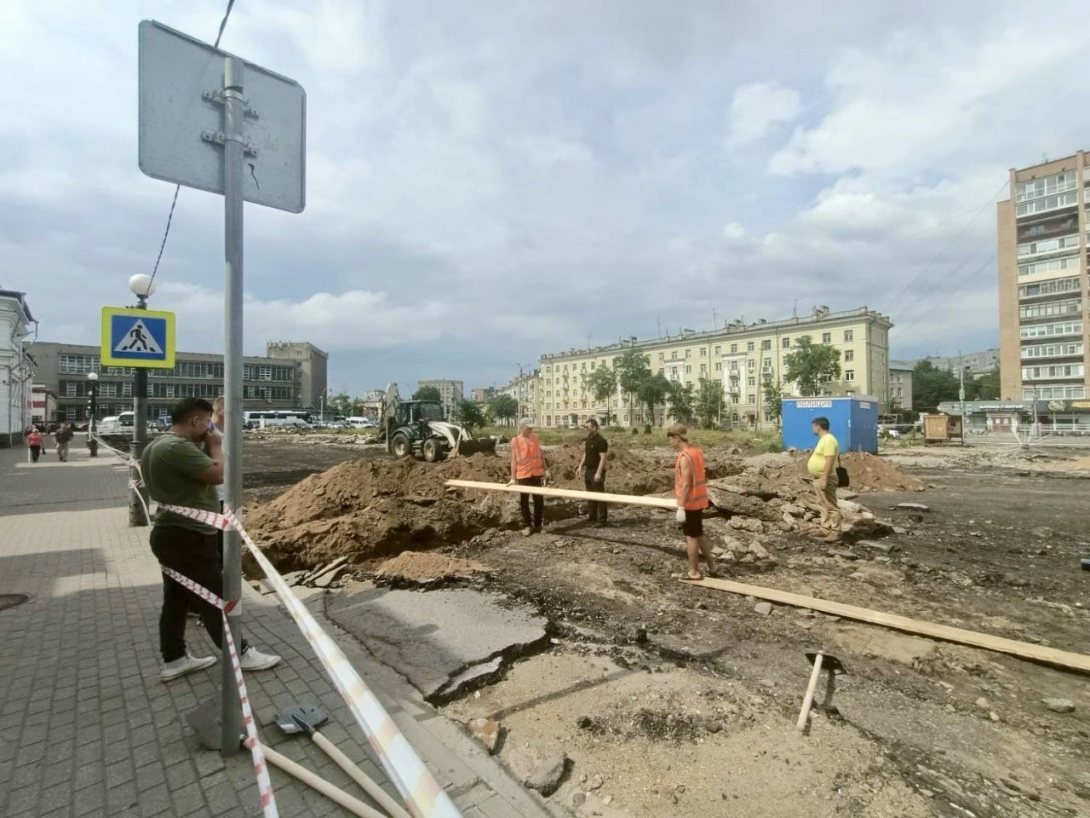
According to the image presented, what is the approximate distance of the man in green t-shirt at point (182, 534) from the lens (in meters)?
3.31

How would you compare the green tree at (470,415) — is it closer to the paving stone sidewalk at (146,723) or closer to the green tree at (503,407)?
the green tree at (503,407)

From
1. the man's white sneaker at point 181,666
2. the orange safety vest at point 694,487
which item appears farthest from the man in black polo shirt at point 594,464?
the man's white sneaker at point 181,666

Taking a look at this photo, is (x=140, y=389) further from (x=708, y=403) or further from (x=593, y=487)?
(x=708, y=403)

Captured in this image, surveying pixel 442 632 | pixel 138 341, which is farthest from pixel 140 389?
pixel 442 632

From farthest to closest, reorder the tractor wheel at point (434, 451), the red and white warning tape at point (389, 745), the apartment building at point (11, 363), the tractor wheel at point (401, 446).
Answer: the apartment building at point (11, 363), the tractor wheel at point (401, 446), the tractor wheel at point (434, 451), the red and white warning tape at point (389, 745)

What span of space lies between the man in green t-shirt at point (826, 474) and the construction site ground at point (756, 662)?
417mm

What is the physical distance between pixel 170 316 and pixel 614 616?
23.1ft

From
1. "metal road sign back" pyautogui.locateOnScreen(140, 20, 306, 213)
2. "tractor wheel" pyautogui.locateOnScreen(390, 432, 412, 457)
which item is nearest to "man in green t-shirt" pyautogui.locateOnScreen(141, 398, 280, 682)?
"metal road sign back" pyautogui.locateOnScreen(140, 20, 306, 213)

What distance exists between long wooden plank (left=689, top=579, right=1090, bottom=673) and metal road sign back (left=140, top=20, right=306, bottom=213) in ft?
16.9

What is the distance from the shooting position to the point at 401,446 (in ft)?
67.6

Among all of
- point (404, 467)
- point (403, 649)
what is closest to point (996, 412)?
point (404, 467)

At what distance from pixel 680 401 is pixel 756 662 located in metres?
73.9

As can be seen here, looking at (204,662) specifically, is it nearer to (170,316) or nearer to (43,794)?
(43,794)

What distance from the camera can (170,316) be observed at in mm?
7406
